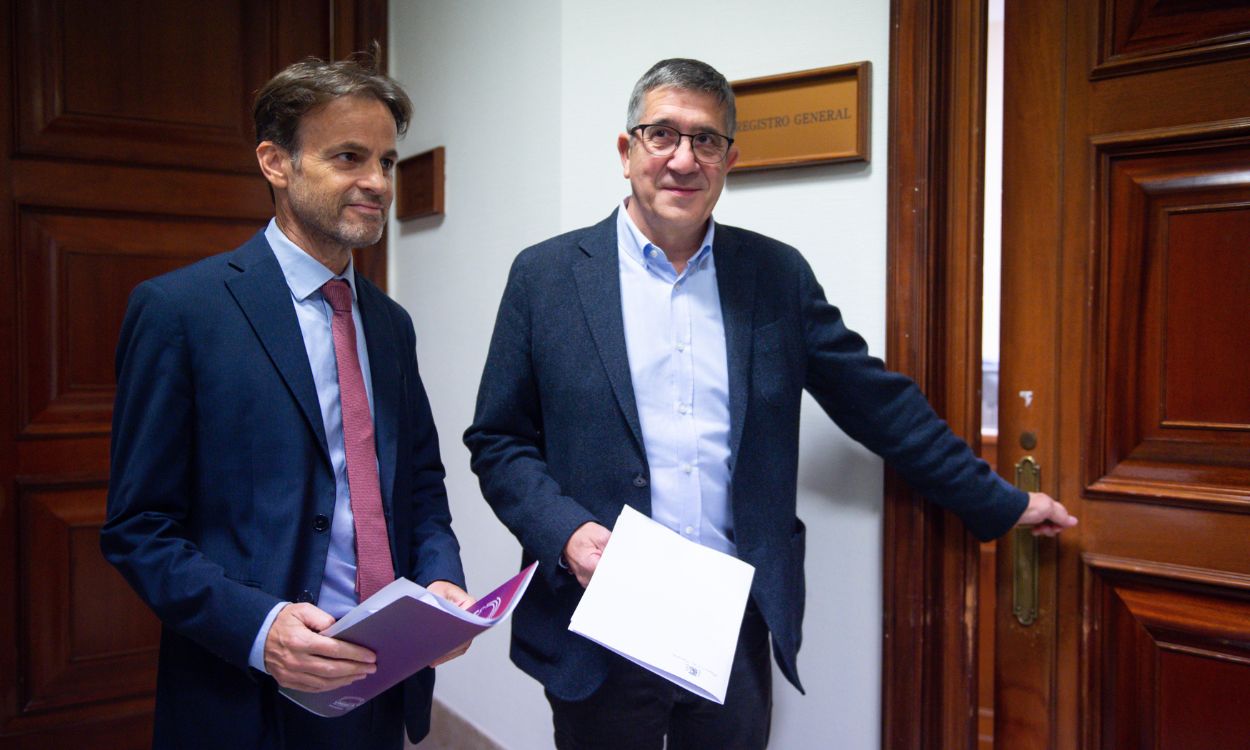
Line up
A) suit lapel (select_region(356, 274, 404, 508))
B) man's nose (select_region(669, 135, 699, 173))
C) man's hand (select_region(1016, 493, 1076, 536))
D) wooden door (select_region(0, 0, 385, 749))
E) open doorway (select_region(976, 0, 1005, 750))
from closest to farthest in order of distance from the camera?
1. suit lapel (select_region(356, 274, 404, 508))
2. man's nose (select_region(669, 135, 699, 173))
3. man's hand (select_region(1016, 493, 1076, 536))
4. wooden door (select_region(0, 0, 385, 749))
5. open doorway (select_region(976, 0, 1005, 750))

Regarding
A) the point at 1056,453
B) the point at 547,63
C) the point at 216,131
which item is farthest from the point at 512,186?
the point at 1056,453

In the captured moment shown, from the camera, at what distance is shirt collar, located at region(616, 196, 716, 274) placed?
4.59ft

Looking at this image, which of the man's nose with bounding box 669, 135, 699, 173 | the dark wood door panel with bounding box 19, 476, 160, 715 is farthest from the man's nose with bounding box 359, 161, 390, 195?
the dark wood door panel with bounding box 19, 476, 160, 715

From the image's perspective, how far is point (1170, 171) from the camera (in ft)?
4.66

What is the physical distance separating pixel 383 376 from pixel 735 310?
1.81ft

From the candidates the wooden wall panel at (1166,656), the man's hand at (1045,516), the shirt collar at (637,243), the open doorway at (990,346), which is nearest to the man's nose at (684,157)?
the shirt collar at (637,243)

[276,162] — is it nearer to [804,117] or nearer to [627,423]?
[627,423]

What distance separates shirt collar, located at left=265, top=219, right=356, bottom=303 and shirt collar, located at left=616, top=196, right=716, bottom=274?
1.56ft

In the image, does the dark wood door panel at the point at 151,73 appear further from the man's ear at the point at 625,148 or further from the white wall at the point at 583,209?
the man's ear at the point at 625,148

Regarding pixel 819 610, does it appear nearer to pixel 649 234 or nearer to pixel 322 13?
pixel 649 234

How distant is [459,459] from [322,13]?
1.38 metres

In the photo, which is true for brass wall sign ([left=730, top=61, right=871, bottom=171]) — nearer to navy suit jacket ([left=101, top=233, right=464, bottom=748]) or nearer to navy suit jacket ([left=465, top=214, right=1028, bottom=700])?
navy suit jacket ([left=465, top=214, right=1028, bottom=700])

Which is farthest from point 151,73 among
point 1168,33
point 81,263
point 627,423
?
point 1168,33

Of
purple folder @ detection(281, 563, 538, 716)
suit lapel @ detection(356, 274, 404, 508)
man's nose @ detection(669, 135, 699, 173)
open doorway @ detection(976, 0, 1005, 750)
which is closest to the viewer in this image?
purple folder @ detection(281, 563, 538, 716)
